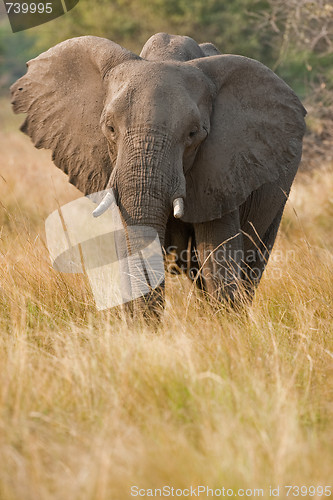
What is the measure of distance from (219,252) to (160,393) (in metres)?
1.88

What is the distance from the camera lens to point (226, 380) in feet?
12.0

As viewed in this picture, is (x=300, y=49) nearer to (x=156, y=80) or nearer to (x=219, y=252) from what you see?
(x=219, y=252)

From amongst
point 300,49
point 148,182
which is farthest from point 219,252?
point 300,49

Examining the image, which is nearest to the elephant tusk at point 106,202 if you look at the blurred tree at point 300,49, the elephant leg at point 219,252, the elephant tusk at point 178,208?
the elephant tusk at point 178,208

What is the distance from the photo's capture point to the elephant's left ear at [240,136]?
5098mm

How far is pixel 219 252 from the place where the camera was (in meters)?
5.37

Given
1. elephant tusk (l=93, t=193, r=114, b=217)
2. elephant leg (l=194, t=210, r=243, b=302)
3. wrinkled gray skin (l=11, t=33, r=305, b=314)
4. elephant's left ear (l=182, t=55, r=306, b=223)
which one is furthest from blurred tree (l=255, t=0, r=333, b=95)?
elephant tusk (l=93, t=193, r=114, b=217)

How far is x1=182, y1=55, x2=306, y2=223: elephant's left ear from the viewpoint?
5.10 metres

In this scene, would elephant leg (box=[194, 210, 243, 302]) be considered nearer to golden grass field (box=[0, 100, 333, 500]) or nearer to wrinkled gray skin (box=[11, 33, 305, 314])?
wrinkled gray skin (box=[11, 33, 305, 314])

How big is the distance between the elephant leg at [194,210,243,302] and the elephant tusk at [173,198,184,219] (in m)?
0.75

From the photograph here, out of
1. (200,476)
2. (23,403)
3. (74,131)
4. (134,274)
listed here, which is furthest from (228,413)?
(74,131)

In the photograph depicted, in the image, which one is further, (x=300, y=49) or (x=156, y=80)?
(x=300, y=49)

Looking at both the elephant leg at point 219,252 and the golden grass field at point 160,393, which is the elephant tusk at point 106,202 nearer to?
the golden grass field at point 160,393

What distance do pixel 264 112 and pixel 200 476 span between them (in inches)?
117
